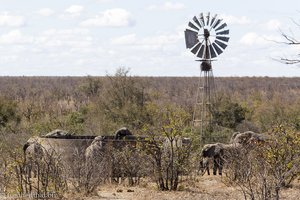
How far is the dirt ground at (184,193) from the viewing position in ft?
69.7

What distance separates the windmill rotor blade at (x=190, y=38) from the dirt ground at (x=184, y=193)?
48.8 ft

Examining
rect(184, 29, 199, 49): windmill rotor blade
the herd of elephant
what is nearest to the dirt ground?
the herd of elephant

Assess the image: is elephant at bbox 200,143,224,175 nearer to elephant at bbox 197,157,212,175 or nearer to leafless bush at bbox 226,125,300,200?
elephant at bbox 197,157,212,175

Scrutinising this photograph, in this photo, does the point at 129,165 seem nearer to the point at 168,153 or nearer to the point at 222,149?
the point at 168,153

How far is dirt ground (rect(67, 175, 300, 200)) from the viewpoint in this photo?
21250mm

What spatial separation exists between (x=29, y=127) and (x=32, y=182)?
64.0 feet

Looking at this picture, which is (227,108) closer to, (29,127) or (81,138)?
(29,127)

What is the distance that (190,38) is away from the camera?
38.8m

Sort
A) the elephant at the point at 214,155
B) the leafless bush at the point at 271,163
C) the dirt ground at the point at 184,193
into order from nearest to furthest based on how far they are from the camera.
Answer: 1. the leafless bush at the point at 271,163
2. the dirt ground at the point at 184,193
3. the elephant at the point at 214,155

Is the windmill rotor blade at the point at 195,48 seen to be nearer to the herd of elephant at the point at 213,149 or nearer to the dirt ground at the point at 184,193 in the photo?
the herd of elephant at the point at 213,149

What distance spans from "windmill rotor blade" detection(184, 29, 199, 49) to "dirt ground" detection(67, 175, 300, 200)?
14.9 m

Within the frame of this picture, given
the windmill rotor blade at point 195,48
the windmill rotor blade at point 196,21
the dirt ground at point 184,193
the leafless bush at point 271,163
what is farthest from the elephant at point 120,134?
the windmill rotor blade at point 196,21

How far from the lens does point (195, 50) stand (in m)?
39.0

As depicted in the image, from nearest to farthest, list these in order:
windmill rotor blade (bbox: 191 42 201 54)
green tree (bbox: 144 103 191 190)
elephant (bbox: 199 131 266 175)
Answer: green tree (bbox: 144 103 191 190), elephant (bbox: 199 131 266 175), windmill rotor blade (bbox: 191 42 201 54)
